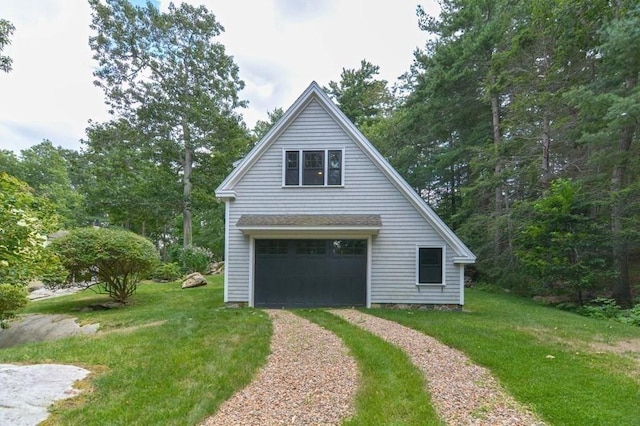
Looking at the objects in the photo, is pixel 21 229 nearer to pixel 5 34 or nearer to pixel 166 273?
pixel 5 34

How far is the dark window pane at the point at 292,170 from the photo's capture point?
11.3 metres

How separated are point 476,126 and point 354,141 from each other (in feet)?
40.7

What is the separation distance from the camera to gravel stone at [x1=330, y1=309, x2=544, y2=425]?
362 cm

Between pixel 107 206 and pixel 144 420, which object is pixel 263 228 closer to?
pixel 144 420

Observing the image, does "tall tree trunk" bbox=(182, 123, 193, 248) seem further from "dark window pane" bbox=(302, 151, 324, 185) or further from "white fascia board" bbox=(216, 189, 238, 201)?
"dark window pane" bbox=(302, 151, 324, 185)

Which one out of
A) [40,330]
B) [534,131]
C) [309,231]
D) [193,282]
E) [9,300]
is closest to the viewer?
[9,300]

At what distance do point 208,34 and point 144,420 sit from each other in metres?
24.6

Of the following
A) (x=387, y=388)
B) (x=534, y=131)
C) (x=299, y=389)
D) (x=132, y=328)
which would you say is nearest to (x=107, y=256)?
(x=132, y=328)

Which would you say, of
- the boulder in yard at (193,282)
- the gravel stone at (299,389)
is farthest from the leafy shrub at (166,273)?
the gravel stone at (299,389)

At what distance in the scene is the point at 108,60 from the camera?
2138 cm

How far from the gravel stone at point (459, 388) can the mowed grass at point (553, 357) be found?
0.63 ft

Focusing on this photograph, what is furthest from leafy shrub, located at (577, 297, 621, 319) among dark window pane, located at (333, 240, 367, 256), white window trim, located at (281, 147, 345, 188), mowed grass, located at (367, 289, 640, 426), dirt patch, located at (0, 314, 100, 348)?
dirt patch, located at (0, 314, 100, 348)

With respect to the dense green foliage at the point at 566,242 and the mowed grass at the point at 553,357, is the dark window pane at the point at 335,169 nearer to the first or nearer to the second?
the mowed grass at the point at 553,357

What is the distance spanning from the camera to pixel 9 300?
8336 mm
